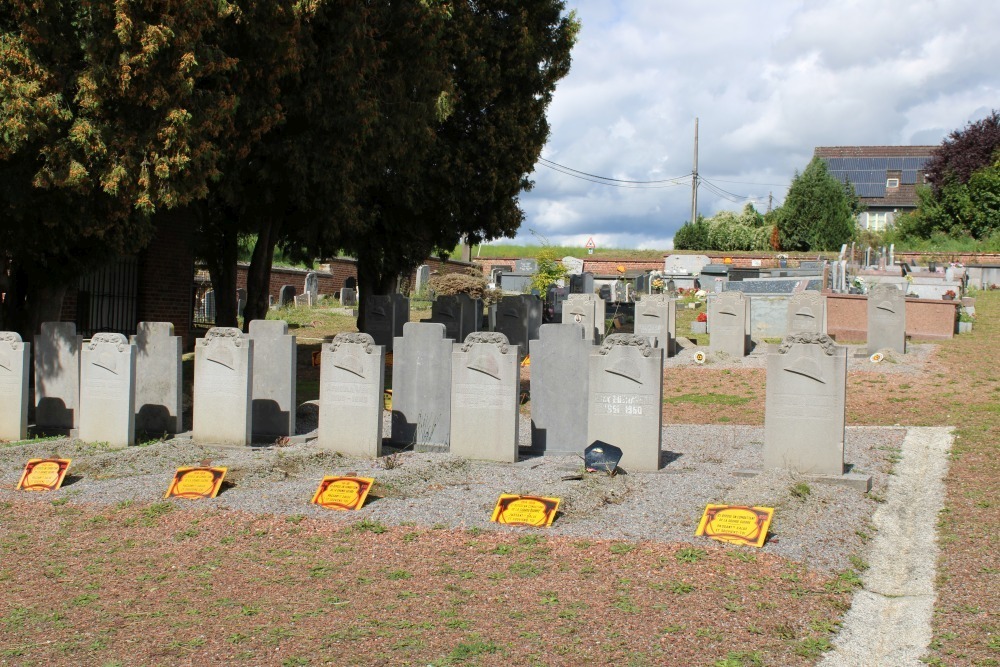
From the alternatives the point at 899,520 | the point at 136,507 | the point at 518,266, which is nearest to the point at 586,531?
the point at 899,520

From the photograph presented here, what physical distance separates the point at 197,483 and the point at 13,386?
4490 mm

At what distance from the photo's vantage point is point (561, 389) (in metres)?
11.0

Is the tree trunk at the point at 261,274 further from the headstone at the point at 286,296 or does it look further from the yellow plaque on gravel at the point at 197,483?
the headstone at the point at 286,296

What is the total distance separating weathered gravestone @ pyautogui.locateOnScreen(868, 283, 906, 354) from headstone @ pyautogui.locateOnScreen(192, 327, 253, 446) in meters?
12.6

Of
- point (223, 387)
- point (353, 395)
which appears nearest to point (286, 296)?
point (223, 387)

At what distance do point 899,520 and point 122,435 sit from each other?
851 cm

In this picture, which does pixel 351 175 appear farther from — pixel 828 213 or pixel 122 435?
pixel 828 213

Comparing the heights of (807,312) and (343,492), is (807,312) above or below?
above

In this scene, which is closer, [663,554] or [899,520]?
[663,554]

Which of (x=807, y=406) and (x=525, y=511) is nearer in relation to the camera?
(x=525, y=511)

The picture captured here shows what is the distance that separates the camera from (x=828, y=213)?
49.8 meters

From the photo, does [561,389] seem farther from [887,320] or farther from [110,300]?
[110,300]

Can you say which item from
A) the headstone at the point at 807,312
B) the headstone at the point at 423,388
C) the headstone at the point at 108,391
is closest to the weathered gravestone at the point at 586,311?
the headstone at the point at 807,312

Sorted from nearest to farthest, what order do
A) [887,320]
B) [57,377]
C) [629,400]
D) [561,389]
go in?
1. [629,400]
2. [561,389]
3. [57,377]
4. [887,320]
